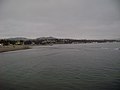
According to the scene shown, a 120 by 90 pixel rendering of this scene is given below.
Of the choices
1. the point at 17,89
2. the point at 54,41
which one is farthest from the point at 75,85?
the point at 54,41

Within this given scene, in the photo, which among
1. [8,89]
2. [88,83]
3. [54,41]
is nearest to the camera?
[8,89]

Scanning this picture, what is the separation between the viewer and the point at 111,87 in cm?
899

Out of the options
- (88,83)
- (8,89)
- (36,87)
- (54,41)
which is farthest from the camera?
(54,41)

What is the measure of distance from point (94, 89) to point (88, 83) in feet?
4.02

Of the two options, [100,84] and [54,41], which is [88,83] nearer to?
[100,84]

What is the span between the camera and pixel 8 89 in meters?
8.71

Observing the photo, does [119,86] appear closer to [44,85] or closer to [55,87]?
[55,87]

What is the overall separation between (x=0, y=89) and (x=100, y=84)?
6.37 m

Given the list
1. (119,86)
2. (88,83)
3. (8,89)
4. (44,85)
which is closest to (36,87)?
(44,85)

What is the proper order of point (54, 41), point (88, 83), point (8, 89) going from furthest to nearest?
point (54, 41) < point (88, 83) < point (8, 89)

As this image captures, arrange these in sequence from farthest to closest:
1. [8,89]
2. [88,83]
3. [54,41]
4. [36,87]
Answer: [54,41]
[88,83]
[36,87]
[8,89]

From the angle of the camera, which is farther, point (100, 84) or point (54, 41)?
point (54, 41)

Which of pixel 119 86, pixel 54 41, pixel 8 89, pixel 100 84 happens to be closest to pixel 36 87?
pixel 8 89

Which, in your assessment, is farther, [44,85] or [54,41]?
[54,41]
